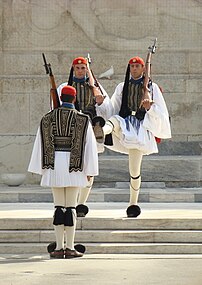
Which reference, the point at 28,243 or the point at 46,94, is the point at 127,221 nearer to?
the point at 28,243

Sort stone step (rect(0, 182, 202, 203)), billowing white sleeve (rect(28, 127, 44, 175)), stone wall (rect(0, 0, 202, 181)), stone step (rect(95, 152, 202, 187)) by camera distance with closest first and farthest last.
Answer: billowing white sleeve (rect(28, 127, 44, 175))
stone step (rect(0, 182, 202, 203))
stone step (rect(95, 152, 202, 187))
stone wall (rect(0, 0, 202, 181))

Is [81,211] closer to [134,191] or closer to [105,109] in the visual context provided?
[134,191]

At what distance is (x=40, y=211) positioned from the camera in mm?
15742

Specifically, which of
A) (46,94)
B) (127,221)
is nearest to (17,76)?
(46,94)

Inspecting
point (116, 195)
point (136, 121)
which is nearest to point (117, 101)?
point (136, 121)

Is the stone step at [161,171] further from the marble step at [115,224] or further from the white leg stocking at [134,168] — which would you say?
the marble step at [115,224]

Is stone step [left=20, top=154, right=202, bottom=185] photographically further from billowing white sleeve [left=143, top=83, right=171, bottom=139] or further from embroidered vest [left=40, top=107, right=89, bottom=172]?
embroidered vest [left=40, top=107, right=89, bottom=172]

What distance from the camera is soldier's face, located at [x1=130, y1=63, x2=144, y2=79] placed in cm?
1442

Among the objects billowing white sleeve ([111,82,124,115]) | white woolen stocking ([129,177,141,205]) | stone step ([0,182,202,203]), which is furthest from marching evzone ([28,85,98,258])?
stone step ([0,182,202,203])

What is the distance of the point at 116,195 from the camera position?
1873cm

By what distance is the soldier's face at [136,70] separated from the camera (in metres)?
14.4

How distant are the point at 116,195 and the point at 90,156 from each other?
6.15m

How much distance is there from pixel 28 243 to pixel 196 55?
975 cm

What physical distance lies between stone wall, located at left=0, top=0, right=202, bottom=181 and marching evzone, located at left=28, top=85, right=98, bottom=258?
9811 millimetres
